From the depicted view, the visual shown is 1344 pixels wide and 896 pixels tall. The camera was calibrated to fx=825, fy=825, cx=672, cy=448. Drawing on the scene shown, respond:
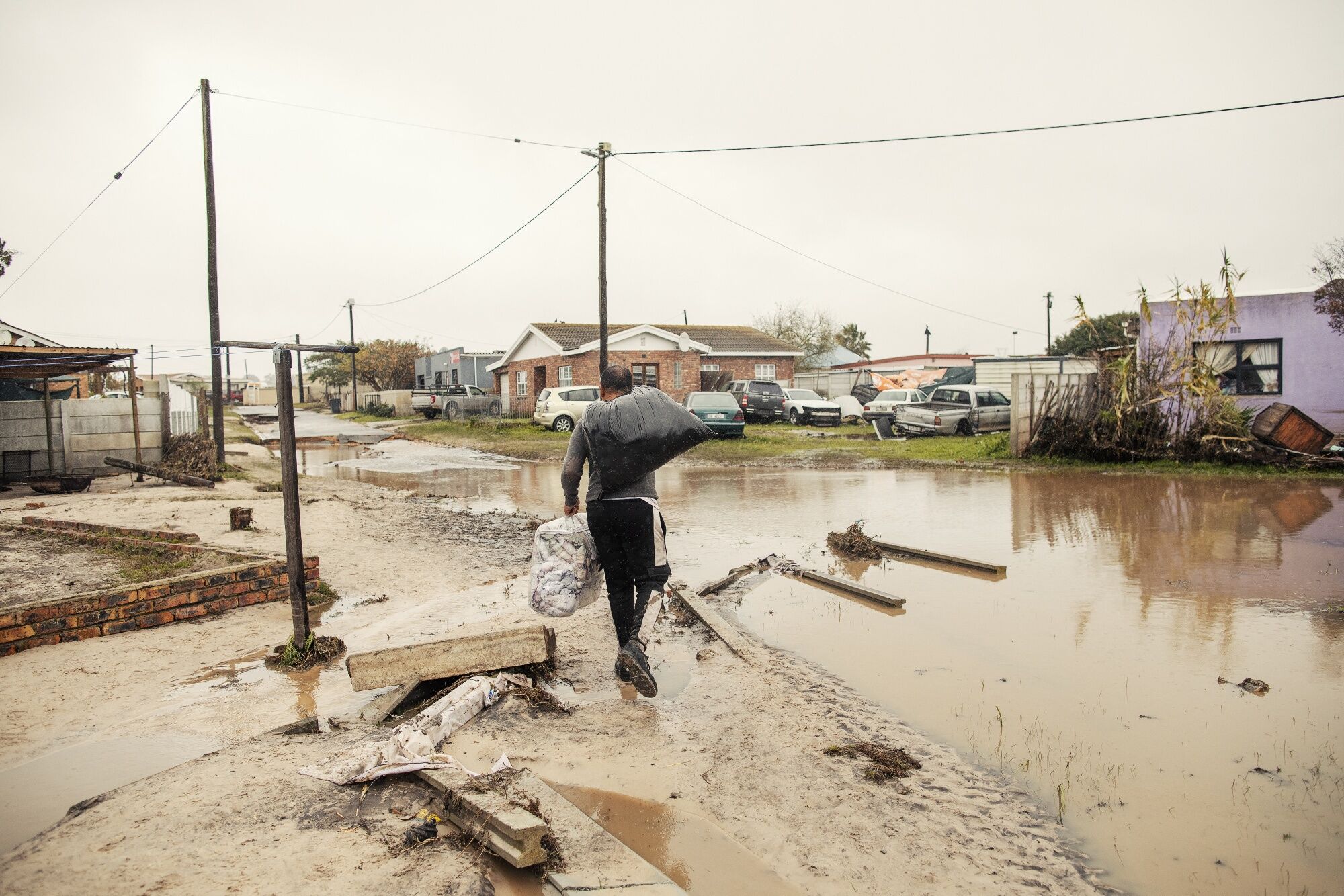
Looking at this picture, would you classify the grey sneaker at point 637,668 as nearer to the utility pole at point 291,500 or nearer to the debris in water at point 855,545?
the utility pole at point 291,500

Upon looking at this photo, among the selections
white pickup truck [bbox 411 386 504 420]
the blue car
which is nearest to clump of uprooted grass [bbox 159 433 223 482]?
the blue car

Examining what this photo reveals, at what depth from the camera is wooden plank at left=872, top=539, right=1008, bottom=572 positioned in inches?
295

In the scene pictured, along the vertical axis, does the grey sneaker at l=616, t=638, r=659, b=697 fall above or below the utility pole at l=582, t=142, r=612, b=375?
below

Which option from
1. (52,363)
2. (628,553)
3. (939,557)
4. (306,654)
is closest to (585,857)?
(628,553)

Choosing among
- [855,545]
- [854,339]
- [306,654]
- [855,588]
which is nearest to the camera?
[306,654]

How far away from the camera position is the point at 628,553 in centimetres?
463

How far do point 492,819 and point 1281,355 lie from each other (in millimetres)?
20519

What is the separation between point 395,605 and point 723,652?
2818 millimetres

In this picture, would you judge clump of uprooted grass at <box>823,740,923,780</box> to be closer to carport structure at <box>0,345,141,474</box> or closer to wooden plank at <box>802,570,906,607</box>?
wooden plank at <box>802,570,906,607</box>

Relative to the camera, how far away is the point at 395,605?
657 centimetres

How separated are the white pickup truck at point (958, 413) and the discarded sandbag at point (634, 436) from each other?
67.6 feet

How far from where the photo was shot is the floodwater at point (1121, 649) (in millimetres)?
3270

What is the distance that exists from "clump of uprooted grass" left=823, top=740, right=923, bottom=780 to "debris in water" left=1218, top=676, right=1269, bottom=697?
224 centimetres

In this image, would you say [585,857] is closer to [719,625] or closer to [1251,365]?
[719,625]
